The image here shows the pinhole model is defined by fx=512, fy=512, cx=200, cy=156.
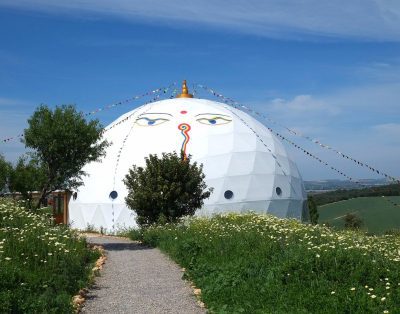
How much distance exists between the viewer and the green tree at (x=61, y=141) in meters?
16.8

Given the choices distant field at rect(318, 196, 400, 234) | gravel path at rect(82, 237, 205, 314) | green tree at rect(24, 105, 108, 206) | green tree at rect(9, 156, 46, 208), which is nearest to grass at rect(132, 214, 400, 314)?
gravel path at rect(82, 237, 205, 314)

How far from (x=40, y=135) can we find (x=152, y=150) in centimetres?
1095

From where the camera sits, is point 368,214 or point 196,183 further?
point 368,214

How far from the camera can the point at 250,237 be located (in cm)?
1134

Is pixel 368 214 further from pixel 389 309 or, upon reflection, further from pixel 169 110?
pixel 389 309

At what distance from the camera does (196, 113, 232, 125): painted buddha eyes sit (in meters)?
29.3

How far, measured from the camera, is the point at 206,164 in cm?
2683

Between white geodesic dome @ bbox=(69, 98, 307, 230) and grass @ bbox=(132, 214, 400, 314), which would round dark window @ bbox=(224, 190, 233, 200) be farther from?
grass @ bbox=(132, 214, 400, 314)

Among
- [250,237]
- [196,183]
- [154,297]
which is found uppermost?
[196,183]

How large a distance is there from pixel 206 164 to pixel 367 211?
49.3ft

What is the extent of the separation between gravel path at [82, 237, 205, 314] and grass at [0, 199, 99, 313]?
42 centimetres

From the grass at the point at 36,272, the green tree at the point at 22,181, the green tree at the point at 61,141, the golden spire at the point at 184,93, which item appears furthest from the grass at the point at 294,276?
the golden spire at the point at 184,93

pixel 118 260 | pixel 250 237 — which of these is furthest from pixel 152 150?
pixel 250 237

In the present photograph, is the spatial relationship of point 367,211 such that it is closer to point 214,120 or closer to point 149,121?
point 214,120
